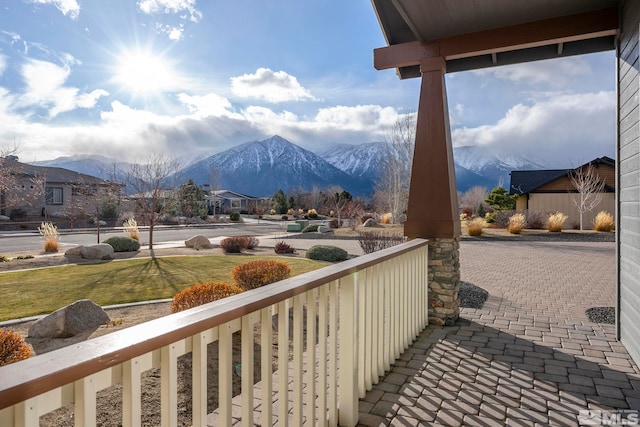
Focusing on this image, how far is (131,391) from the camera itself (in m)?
1.01

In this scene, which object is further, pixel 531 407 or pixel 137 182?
pixel 137 182

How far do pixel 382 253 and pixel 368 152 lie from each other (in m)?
175

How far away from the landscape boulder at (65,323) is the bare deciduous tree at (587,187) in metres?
21.6

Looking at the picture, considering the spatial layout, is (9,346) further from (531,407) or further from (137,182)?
(137,182)

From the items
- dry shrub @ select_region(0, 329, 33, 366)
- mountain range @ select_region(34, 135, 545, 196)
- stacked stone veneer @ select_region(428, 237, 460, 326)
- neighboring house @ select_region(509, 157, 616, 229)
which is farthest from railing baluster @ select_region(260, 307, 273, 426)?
mountain range @ select_region(34, 135, 545, 196)

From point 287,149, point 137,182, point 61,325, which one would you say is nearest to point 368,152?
point 287,149

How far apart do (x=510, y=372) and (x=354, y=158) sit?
172 metres

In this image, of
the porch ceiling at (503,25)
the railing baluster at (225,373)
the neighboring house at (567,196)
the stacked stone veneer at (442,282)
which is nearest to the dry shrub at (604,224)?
the neighboring house at (567,196)

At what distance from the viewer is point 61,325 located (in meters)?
4.29

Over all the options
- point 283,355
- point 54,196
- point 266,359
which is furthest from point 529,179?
point 54,196

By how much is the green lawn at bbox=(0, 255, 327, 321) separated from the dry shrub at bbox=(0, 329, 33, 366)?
88.8 inches

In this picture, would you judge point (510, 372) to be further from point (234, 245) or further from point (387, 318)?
point (234, 245)

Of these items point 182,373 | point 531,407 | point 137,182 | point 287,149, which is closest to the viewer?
point 531,407

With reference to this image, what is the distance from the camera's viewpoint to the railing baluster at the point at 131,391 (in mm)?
1006
